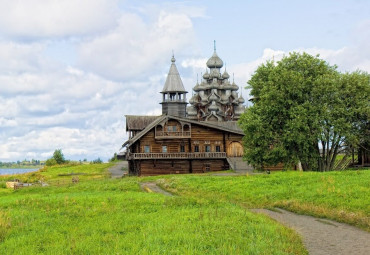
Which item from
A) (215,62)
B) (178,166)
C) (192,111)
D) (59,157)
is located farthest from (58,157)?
(178,166)

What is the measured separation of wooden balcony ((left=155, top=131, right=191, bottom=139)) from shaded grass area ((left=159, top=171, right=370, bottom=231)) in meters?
24.2

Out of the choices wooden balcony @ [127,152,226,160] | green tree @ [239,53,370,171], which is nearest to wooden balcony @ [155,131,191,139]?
wooden balcony @ [127,152,226,160]

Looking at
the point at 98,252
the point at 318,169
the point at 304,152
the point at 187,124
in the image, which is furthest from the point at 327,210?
the point at 187,124

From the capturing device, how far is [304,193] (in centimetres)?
2358

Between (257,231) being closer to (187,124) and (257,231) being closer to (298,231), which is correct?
(298,231)

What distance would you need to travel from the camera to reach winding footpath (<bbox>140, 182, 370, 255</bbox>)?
519 inches

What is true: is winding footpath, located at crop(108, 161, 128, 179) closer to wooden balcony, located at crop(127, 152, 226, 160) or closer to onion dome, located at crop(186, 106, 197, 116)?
wooden balcony, located at crop(127, 152, 226, 160)

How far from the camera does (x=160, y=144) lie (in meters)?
59.0

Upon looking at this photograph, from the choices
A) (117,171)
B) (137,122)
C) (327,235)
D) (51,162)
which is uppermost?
(137,122)

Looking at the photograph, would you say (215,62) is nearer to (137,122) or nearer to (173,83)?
(173,83)

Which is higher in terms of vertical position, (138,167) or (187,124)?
(187,124)

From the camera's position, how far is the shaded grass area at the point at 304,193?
19505 millimetres

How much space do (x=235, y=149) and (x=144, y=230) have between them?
154 feet

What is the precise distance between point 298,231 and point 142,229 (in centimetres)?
585
